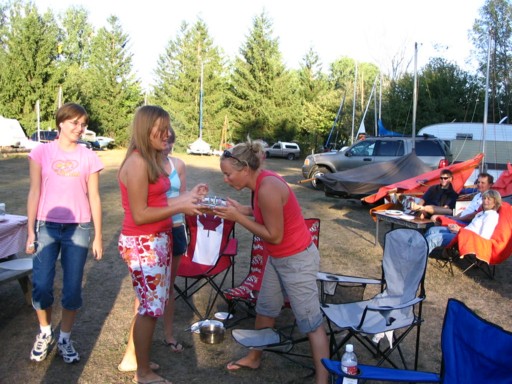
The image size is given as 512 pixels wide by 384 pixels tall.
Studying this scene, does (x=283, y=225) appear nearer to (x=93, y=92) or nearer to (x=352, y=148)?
(x=352, y=148)

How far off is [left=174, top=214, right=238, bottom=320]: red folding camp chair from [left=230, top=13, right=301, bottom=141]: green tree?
3222 cm

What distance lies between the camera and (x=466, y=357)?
219 centimetres

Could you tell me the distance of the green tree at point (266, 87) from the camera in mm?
36594

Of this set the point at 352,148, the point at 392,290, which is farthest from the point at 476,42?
the point at 392,290

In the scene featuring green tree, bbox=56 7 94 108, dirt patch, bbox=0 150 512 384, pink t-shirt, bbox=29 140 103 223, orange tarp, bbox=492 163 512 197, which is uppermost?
green tree, bbox=56 7 94 108

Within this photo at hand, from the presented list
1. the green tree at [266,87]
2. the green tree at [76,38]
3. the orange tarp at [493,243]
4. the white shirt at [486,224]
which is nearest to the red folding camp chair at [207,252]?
the orange tarp at [493,243]

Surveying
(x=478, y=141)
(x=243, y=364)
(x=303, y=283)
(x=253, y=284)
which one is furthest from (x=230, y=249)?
(x=478, y=141)

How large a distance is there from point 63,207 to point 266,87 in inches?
1366

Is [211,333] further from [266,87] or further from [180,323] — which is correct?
[266,87]

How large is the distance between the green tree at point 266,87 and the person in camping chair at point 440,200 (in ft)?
98.0

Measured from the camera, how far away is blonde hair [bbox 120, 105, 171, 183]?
2658mm

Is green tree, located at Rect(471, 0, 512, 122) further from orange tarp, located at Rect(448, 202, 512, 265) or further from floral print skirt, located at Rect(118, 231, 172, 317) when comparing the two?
floral print skirt, located at Rect(118, 231, 172, 317)

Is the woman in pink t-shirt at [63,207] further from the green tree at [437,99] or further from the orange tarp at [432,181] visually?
the green tree at [437,99]

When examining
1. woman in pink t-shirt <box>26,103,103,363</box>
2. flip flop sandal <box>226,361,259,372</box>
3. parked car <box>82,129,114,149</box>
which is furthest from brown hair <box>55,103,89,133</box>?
parked car <box>82,129,114,149</box>
